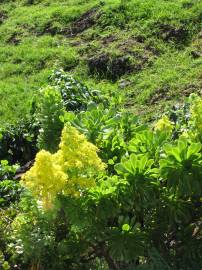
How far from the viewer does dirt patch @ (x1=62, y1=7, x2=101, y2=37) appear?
10.9 meters

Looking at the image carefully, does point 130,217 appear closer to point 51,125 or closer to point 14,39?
point 51,125

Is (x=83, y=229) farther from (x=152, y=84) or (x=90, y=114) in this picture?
(x=152, y=84)

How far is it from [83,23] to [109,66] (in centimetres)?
205

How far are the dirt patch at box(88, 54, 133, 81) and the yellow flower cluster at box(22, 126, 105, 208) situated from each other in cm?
564

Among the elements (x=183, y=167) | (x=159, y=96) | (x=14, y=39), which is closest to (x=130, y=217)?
(x=183, y=167)

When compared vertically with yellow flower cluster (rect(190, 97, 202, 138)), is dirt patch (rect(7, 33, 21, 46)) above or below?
below

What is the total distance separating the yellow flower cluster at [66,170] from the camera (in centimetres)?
346

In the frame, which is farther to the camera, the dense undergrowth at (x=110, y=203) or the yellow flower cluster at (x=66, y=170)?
the dense undergrowth at (x=110, y=203)

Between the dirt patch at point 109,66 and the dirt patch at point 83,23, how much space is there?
1.51m

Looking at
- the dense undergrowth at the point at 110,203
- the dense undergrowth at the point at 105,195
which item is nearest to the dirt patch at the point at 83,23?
the dense undergrowth at the point at 105,195

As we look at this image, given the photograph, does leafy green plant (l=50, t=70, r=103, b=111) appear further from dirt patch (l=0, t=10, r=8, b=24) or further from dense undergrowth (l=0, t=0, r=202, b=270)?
dirt patch (l=0, t=10, r=8, b=24)

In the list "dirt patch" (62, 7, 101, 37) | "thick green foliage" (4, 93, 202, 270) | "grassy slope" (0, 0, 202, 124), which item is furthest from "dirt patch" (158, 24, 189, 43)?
"thick green foliage" (4, 93, 202, 270)

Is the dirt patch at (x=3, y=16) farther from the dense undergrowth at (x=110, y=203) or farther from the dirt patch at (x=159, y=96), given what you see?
the dense undergrowth at (x=110, y=203)

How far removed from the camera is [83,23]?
36.2 feet
